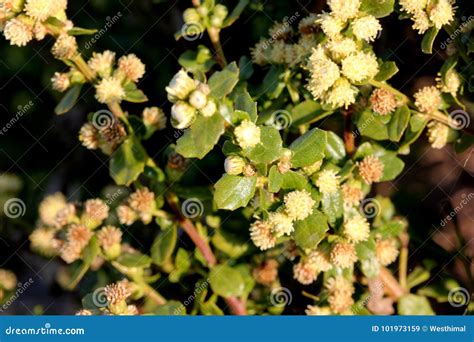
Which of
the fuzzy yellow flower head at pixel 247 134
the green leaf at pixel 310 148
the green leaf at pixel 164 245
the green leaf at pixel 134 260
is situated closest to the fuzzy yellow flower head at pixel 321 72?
the green leaf at pixel 310 148

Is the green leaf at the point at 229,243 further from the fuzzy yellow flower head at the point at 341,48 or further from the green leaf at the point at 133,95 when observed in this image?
the fuzzy yellow flower head at the point at 341,48

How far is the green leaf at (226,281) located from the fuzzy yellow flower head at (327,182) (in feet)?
1.38

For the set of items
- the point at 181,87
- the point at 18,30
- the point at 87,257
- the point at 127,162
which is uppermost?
the point at 181,87

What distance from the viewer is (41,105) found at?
2.36 meters

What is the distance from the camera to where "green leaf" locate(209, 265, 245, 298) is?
184 cm

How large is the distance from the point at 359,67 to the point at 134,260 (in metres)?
0.78

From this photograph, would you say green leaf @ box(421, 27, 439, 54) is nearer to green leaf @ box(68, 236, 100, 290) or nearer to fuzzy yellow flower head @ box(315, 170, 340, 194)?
fuzzy yellow flower head @ box(315, 170, 340, 194)

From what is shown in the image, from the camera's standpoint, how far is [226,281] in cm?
186

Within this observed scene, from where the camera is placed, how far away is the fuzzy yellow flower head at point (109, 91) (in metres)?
1.68

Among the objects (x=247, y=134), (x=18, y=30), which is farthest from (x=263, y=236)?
(x=18, y=30)

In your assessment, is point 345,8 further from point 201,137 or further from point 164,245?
point 164,245

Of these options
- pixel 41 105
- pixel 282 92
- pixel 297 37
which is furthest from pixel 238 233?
pixel 41 105

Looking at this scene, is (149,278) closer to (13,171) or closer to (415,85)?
(13,171)

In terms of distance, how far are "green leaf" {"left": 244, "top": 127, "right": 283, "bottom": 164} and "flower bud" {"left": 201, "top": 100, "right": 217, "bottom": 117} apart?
99 mm
